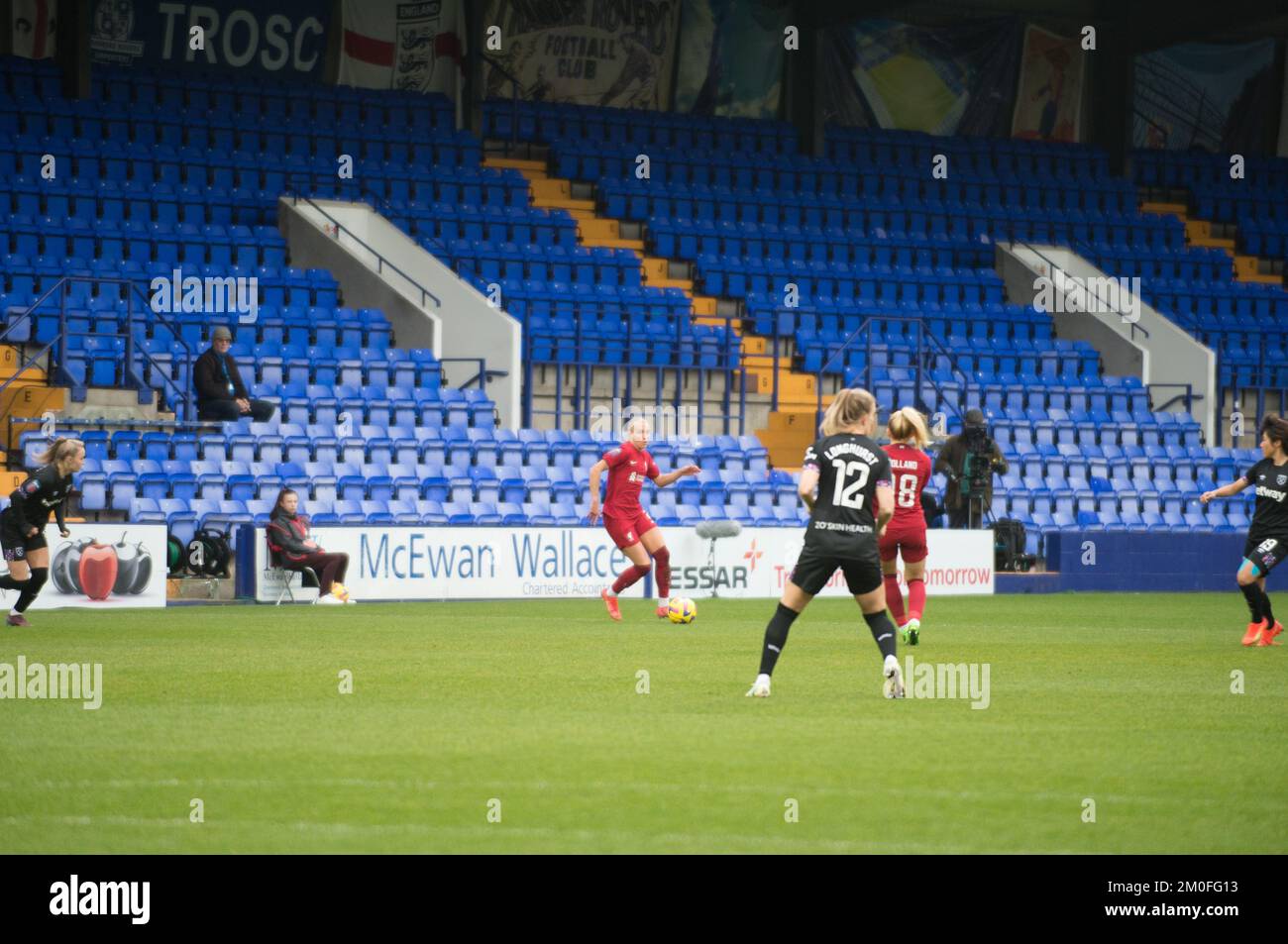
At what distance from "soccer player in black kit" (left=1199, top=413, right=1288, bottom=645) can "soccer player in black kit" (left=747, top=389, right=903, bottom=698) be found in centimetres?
662

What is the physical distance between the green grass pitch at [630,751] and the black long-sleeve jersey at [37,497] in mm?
1531

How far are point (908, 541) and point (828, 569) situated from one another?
502 cm

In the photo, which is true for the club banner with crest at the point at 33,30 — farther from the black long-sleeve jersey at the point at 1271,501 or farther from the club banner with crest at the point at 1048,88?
the black long-sleeve jersey at the point at 1271,501

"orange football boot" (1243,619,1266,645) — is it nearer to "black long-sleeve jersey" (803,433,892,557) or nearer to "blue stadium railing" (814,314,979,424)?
"black long-sleeve jersey" (803,433,892,557)

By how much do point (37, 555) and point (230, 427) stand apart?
738 centimetres

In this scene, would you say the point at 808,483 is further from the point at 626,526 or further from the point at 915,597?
the point at 626,526

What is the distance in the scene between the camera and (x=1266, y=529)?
696 inches

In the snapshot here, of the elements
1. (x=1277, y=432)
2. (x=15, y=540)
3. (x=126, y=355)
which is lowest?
(x=15, y=540)

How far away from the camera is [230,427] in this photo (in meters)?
25.9

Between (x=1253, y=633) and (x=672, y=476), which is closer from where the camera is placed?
(x=1253, y=633)

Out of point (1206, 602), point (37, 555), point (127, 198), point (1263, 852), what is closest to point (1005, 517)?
point (1206, 602)

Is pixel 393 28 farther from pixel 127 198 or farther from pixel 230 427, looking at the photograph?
pixel 230 427

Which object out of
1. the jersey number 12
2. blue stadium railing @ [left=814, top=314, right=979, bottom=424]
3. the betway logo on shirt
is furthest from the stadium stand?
the jersey number 12

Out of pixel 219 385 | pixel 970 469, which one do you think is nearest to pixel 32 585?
pixel 219 385
